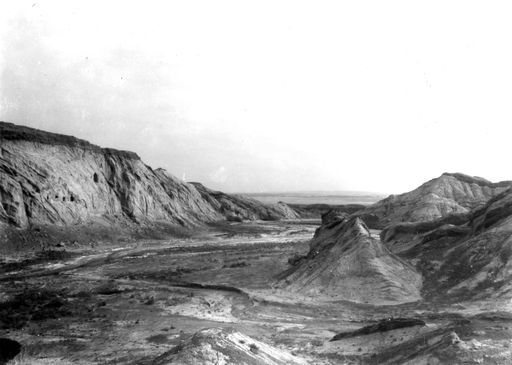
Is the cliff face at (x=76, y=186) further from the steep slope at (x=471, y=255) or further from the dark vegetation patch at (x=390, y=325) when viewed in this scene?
the dark vegetation patch at (x=390, y=325)

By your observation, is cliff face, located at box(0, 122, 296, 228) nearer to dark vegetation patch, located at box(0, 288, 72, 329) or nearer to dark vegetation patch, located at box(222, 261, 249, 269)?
dark vegetation patch, located at box(0, 288, 72, 329)

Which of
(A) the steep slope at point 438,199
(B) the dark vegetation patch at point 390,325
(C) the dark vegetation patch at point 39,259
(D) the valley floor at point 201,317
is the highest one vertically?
(A) the steep slope at point 438,199

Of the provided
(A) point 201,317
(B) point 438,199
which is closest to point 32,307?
(A) point 201,317

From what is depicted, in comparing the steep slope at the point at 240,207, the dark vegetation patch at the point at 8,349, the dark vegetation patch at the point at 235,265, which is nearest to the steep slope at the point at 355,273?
the dark vegetation patch at the point at 235,265

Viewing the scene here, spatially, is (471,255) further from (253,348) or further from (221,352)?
(221,352)

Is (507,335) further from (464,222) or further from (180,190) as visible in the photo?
(180,190)

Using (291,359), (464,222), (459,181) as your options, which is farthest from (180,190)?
(291,359)
